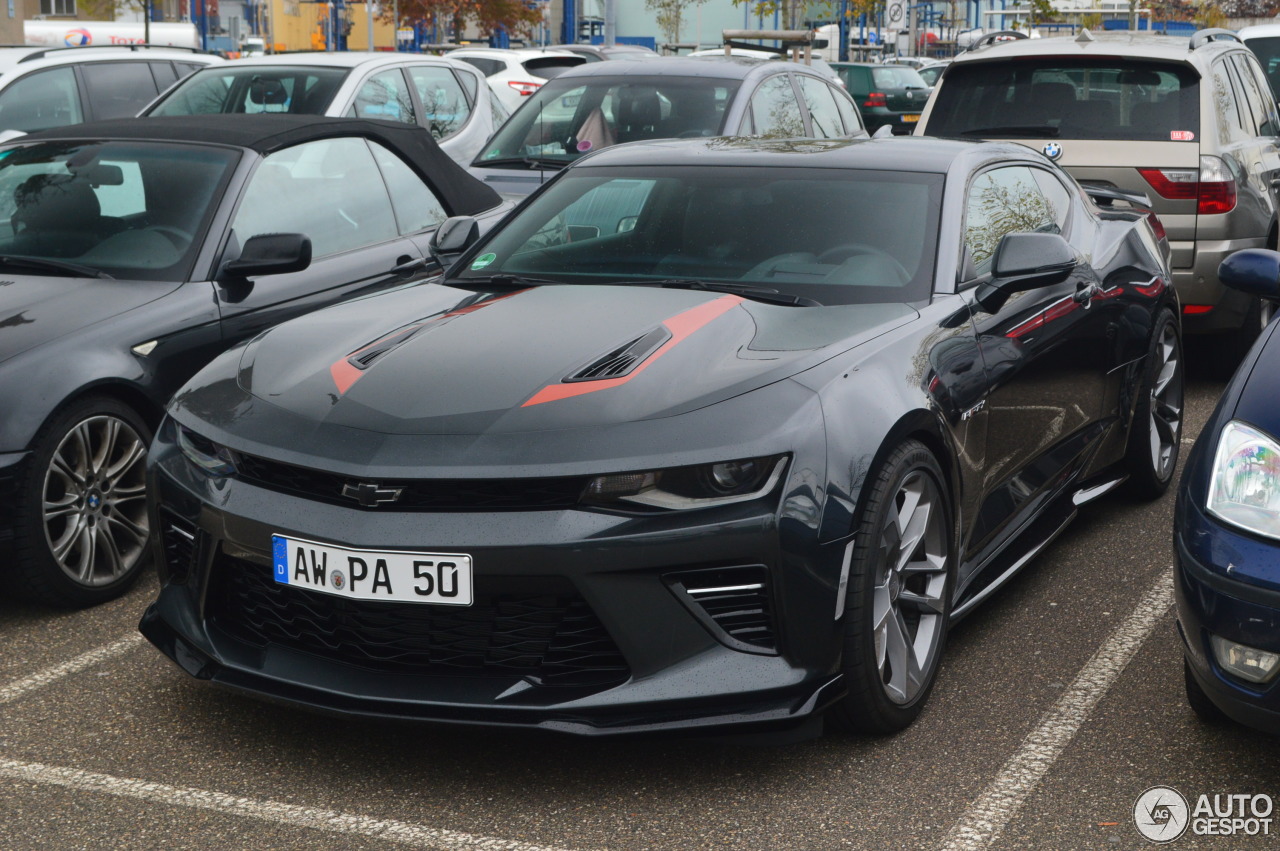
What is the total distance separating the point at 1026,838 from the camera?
10.1ft

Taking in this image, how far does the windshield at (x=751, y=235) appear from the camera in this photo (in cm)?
416

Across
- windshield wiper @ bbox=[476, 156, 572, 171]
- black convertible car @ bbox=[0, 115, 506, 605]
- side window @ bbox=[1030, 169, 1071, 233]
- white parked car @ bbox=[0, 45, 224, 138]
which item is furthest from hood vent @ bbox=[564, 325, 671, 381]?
white parked car @ bbox=[0, 45, 224, 138]

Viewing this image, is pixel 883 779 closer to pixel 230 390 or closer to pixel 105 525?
pixel 230 390

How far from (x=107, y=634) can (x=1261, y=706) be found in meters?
3.10

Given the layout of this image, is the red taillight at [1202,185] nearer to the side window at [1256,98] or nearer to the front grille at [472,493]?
the side window at [1256,98]

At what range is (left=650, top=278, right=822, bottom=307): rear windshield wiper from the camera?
3992mm

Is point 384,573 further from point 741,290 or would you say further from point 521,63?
point 521,63

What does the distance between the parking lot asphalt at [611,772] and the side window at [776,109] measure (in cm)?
560

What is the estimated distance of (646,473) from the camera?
3.11 meters

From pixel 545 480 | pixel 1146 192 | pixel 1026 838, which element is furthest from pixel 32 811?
pixel 1146 192

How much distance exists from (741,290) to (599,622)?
1.28 m

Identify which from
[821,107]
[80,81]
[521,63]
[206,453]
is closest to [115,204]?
[206,453]

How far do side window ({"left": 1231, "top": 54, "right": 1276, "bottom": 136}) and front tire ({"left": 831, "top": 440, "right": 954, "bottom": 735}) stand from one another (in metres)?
5.73

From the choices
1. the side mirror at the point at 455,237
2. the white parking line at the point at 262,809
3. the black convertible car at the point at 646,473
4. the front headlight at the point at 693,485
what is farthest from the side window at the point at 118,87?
the front headlight at the point at 693,485
